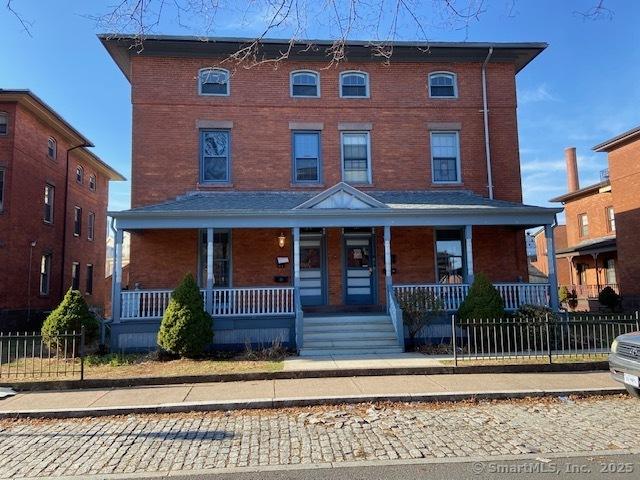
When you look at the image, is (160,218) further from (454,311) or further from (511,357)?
(511,357)

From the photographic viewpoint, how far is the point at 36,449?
5.67m

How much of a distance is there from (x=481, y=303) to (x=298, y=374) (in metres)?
5.21

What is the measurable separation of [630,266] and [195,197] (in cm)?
2054

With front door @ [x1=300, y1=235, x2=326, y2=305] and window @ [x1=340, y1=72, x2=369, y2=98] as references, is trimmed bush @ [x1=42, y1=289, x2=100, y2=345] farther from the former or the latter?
window @ [x1=340, y1=72, x2=369, y2=98]

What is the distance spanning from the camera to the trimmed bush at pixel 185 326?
10.9 m

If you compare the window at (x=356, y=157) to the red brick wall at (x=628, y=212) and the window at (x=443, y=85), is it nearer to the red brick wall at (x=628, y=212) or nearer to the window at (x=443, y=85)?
the window at (x=443, y=85)

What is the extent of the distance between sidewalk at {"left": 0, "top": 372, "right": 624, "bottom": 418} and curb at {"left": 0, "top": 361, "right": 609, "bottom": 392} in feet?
0.60

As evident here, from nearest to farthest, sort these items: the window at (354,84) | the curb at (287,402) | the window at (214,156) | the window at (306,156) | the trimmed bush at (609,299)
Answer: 1. the curb at (287,402)
2. the window at (214,156)
3. the window at (306,156)
4. the window at (354,84)
5. the trimmed bush at (609,299)

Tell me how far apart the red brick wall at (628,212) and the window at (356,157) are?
14.7m

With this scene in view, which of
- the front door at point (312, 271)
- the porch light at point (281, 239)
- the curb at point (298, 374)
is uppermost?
the porch light at point (281, 239)

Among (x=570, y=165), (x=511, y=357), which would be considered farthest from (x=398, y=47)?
(x=570, y=165)

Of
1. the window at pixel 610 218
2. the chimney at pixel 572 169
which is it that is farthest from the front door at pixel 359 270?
the chimney at pixel 572 169

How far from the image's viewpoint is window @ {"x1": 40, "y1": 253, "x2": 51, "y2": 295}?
2025 centimetres

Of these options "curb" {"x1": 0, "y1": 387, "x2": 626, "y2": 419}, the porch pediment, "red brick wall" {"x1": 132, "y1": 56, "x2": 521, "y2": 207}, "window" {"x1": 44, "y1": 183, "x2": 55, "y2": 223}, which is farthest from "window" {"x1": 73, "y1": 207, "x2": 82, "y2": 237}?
"curb" {"x1": 0, "y1": 387, "x2": 626, "y2": 419}
